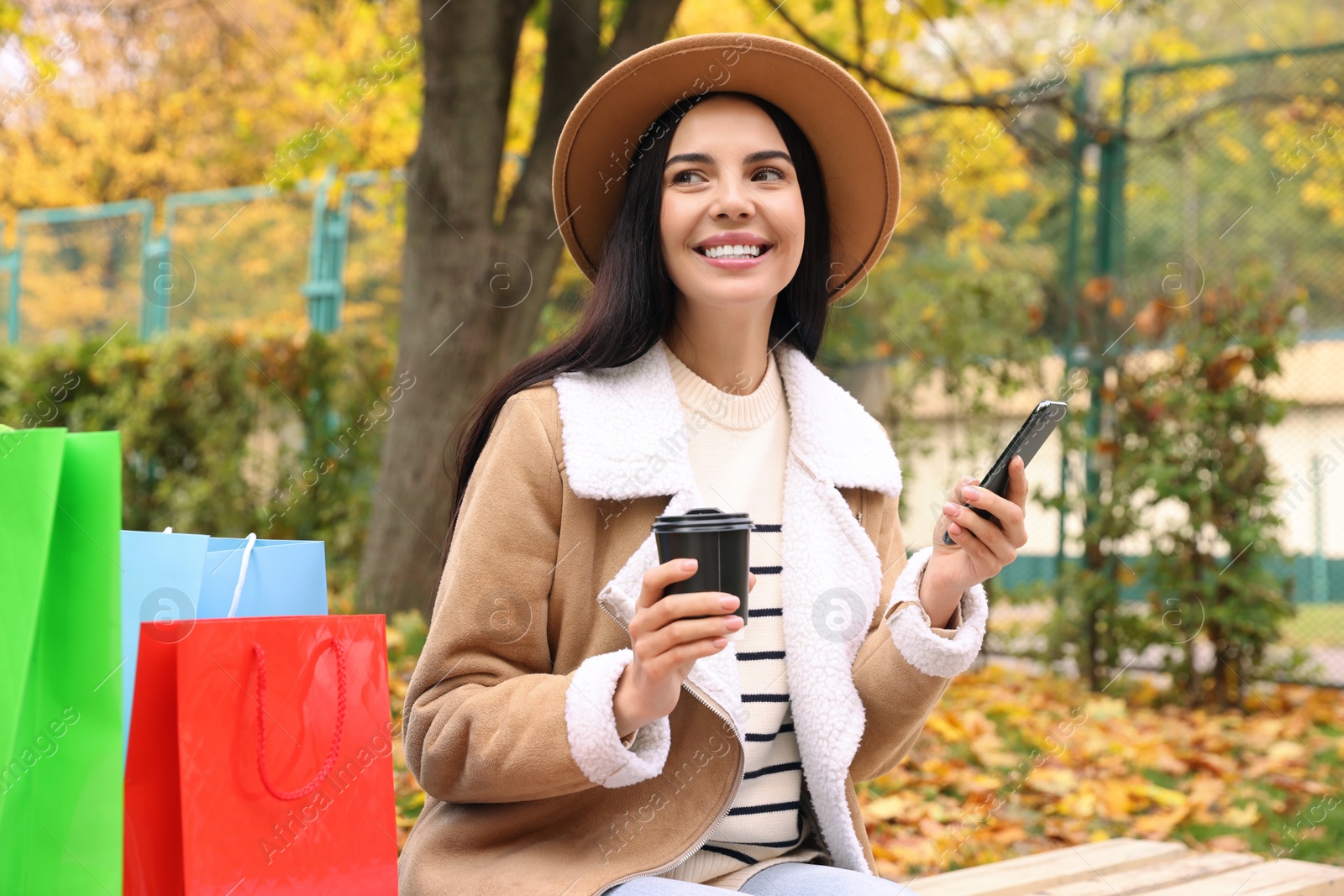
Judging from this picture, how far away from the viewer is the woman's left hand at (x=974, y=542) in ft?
6.33

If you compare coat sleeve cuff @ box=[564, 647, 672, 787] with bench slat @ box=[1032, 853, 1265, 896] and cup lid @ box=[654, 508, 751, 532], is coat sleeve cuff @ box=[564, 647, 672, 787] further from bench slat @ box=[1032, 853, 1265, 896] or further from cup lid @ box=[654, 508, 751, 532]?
bench slat @ box=[1032, 853, 1265, 896]

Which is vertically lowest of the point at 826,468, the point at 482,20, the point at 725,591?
the point at 725,591

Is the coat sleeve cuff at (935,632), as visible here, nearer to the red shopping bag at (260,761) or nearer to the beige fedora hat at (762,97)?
the beige fedora hat at (762,97)

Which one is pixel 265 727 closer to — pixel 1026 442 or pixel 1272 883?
pixel 1026 442

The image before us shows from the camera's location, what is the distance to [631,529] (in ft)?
6.44

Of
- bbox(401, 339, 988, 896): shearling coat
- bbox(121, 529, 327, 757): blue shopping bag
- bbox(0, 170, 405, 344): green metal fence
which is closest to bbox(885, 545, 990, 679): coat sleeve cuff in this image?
bbox(401, 339, 988, 896): shearling coat

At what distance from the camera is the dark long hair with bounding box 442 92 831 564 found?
209 centimetres

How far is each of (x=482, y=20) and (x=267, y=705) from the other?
13.6 ft

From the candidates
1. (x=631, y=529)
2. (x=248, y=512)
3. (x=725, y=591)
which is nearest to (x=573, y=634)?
(x=631, y=529)

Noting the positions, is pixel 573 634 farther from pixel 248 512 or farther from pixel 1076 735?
pixel 248 512

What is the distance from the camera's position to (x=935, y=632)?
2.04m

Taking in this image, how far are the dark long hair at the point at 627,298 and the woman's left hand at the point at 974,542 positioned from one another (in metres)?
0.62

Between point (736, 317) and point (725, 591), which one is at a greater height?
point (736, 317)

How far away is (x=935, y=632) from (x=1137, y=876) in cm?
115
